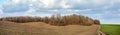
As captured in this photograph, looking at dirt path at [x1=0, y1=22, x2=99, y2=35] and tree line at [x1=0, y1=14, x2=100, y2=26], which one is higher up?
tree line at [x1=0, y1=14, x2=100, y2=26]

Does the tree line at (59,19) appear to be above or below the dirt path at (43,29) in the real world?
above

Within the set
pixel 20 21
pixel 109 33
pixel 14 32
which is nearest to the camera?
pixel 14 32

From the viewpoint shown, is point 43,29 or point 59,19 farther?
point 59,19

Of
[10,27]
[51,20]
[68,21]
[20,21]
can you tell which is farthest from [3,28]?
[68,21]

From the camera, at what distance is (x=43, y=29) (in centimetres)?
1127

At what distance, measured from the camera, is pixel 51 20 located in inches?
453

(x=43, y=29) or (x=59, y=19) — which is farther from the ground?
(x=59, y=19)

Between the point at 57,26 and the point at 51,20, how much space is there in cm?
36

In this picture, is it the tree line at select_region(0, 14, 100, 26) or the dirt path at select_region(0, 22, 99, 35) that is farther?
the tree line at select_region(0, 14, 100, 26)

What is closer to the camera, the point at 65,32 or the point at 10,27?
the point at 10,27

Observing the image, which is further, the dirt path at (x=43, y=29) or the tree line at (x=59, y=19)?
the tree line at (x=59, y=19)

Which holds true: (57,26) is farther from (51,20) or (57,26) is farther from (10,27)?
(10,27)

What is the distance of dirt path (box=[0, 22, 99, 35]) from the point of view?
34.4ft

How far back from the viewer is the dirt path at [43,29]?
10.5 metres
